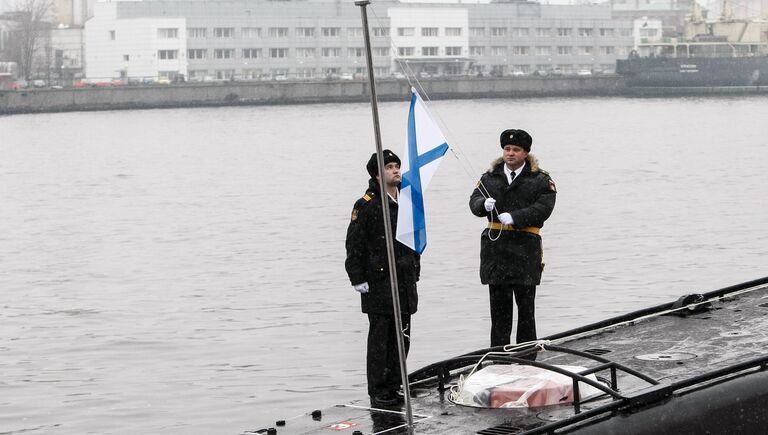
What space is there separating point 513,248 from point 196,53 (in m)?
143

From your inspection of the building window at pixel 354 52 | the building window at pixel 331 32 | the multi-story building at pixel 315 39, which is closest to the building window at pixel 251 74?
the multi-story building at pixel 315 39

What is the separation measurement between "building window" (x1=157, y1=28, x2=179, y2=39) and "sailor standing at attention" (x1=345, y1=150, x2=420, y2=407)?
464 ft

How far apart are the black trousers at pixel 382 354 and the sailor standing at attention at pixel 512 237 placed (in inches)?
39.5

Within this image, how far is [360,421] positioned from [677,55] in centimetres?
14429

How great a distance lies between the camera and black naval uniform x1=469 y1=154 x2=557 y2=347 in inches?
465

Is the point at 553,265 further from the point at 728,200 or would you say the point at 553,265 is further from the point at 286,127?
the point at 286,127

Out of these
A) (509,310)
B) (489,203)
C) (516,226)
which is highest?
(489,203)

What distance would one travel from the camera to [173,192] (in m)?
53.0

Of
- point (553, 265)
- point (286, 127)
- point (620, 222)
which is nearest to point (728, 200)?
point (620, 222)

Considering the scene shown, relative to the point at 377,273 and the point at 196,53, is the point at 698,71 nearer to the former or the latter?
the point at 196,53

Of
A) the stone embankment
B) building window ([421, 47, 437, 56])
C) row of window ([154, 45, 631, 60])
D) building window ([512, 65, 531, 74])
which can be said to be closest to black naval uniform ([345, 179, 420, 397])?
the stone embankment

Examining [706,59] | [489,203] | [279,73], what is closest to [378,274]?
[489,203]

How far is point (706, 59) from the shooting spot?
143 meters

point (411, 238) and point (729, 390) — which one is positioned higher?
point (411, 238)
